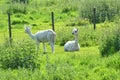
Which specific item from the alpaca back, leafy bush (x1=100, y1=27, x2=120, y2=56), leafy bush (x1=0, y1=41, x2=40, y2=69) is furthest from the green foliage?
leafy bush (x1=0, y1=41, x2=40, y2=69)

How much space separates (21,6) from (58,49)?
59.0 feet

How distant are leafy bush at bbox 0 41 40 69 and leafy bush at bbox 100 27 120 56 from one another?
133 inches

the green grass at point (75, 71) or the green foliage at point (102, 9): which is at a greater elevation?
the green foliage at point (102, 9)

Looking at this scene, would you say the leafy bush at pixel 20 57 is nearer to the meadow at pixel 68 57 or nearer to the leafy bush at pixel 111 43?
the meadow at pixel 68 57

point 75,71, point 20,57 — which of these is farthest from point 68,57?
point 75,71

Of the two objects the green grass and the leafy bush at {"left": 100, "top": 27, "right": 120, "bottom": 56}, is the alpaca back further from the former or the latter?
the green grass

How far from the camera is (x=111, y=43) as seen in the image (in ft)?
59.0

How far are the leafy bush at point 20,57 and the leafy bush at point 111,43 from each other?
3.38 meters

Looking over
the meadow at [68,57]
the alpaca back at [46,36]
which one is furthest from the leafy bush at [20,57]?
the alpaca back at [46,36]

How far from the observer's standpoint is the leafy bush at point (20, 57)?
15.4m

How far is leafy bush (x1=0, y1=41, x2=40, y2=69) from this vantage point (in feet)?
50.6

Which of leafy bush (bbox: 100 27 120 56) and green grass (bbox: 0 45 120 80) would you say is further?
leafy bush (bbox: 100 27 120 56)

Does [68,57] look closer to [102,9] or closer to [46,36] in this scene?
[46,36]

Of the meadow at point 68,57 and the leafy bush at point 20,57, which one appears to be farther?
the leafy bush at point 20,57
